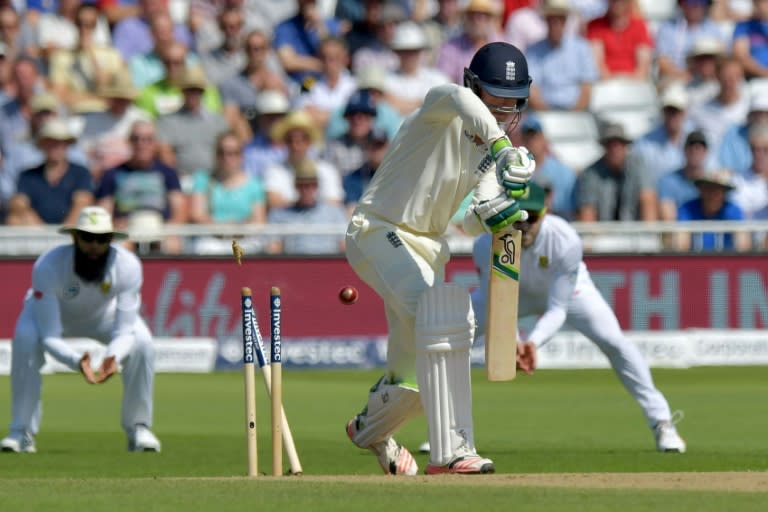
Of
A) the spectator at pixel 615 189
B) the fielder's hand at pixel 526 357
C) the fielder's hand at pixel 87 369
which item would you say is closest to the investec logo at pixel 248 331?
the fielder's hand at pixel 526 357

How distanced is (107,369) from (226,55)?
9.42 metres

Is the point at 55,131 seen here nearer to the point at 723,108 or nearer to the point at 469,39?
the point at 469,39

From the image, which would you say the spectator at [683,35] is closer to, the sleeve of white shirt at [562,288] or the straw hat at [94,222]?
the sleeve of white shirt at [562,288]

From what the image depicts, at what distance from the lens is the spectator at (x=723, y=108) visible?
65.6 feet

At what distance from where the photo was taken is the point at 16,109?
19.0 meters

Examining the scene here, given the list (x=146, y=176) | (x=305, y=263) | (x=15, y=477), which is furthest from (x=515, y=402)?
(x=15, y=477)

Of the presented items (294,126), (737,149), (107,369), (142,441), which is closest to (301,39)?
(294,126)

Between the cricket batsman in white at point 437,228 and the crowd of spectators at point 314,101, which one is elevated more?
the crowd of spectators at point 314,101

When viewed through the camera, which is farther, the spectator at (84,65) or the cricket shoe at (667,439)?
the spectator at (84,65)

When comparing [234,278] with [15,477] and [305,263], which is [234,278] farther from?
[15,477]

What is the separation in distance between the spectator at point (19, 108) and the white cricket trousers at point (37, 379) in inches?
276

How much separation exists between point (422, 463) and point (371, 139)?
8.40m

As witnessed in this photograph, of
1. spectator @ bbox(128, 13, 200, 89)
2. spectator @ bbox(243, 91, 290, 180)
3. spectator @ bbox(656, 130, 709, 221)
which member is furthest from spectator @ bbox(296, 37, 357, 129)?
spectator @ bbox(656, 130, 709, 221)

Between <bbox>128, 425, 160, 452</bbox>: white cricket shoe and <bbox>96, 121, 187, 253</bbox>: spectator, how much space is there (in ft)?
21.0
